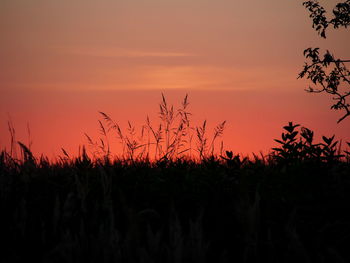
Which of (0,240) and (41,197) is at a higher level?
(41,197)

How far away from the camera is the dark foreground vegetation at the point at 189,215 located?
255cm

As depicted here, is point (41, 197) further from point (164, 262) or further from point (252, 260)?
point (252, 260)

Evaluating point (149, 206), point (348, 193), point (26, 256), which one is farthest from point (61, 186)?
point (348, 193)

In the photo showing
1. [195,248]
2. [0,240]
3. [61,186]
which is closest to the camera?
[195,248]

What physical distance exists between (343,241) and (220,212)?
0.85 metres

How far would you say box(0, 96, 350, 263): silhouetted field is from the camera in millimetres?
2551

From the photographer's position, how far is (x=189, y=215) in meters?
3.35

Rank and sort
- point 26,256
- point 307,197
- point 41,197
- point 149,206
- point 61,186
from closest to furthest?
point 26,256, point 307,197, point 149,206, point 41,197, point 61,186

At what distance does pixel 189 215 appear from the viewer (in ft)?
11.0

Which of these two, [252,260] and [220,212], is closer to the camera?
[252,260]

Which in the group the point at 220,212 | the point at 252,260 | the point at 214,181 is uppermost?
the point at 214,181

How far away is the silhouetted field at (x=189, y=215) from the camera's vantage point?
8.37ft

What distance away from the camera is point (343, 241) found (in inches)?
113

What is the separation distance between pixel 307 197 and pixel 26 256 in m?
1.94
